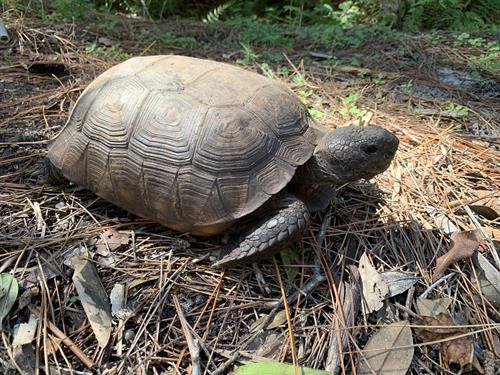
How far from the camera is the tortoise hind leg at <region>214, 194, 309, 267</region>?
220cm

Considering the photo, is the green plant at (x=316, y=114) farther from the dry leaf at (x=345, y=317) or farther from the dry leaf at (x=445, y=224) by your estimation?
the dry leaf at (x=345, y=317)

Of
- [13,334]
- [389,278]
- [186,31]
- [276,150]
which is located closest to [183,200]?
[276,150]

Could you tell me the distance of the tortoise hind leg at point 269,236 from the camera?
2.20 metres

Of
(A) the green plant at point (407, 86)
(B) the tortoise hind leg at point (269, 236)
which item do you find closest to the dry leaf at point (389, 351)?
(B) the tortoise hind leg at point (269, 236)

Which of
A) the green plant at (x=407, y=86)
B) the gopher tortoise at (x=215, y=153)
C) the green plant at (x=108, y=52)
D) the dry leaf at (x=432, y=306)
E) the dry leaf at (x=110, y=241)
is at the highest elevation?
the gopher tortoise at (x=215, y=153)

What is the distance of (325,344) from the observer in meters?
2.03

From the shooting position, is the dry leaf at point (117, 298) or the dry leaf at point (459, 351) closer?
the dry leaf at point (459, 351)

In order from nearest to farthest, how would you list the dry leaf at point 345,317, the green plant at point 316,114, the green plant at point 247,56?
the dry leaf at point 345,317, the green plant at point 316,114, the green plant at point 247,56

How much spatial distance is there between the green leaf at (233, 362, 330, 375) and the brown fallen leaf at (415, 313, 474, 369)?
1.89 feet

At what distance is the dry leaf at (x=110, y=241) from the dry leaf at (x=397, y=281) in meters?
1.49

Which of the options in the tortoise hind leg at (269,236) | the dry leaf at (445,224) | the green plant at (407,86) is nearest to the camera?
the tortoise hind leg at (269,236)

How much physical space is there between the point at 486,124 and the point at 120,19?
466 cm

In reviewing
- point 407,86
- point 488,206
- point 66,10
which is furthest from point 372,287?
point 66,10

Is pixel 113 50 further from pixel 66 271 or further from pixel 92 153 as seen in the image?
pixel 66 271
